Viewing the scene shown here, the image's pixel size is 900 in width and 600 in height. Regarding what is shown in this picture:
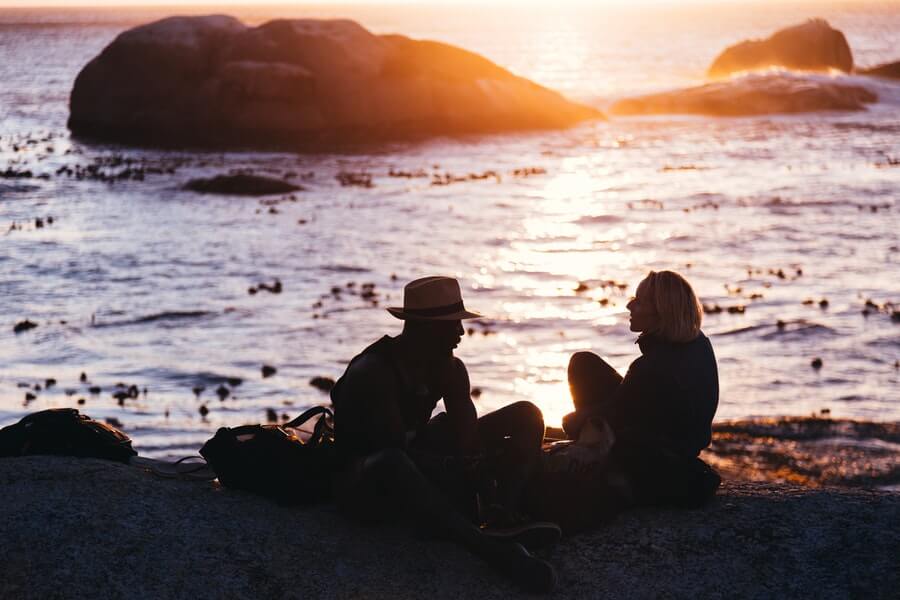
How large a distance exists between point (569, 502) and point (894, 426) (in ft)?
24.5

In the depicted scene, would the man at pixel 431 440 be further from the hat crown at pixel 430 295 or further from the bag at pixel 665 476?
the bag at pixel 665 476

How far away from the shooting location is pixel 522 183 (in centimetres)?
3628

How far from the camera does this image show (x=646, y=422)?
6.92 metres

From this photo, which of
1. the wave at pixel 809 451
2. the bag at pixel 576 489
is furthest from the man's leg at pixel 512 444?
the wave at pixel 809 451

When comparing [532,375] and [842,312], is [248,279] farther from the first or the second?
[842,312]

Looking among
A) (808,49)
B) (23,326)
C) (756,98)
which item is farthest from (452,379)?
(808,49)

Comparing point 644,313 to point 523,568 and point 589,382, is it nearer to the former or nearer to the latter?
point 589,382

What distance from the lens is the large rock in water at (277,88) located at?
47125 mm

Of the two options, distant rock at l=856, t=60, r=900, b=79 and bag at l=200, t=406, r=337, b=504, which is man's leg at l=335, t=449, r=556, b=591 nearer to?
bag at l=200, t=406, r=337, b=504

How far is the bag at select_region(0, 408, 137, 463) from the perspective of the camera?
771 centimetres

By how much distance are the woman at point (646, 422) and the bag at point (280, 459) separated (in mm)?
1418

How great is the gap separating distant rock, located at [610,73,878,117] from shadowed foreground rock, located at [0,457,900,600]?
53.0 meters

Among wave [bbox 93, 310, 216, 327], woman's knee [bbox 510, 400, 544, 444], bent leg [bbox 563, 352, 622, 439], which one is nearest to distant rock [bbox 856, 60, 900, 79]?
wave [bbox 93, 310, 216, 327]

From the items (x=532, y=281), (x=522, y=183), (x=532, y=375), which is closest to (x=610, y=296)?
(x=532, y=281)
